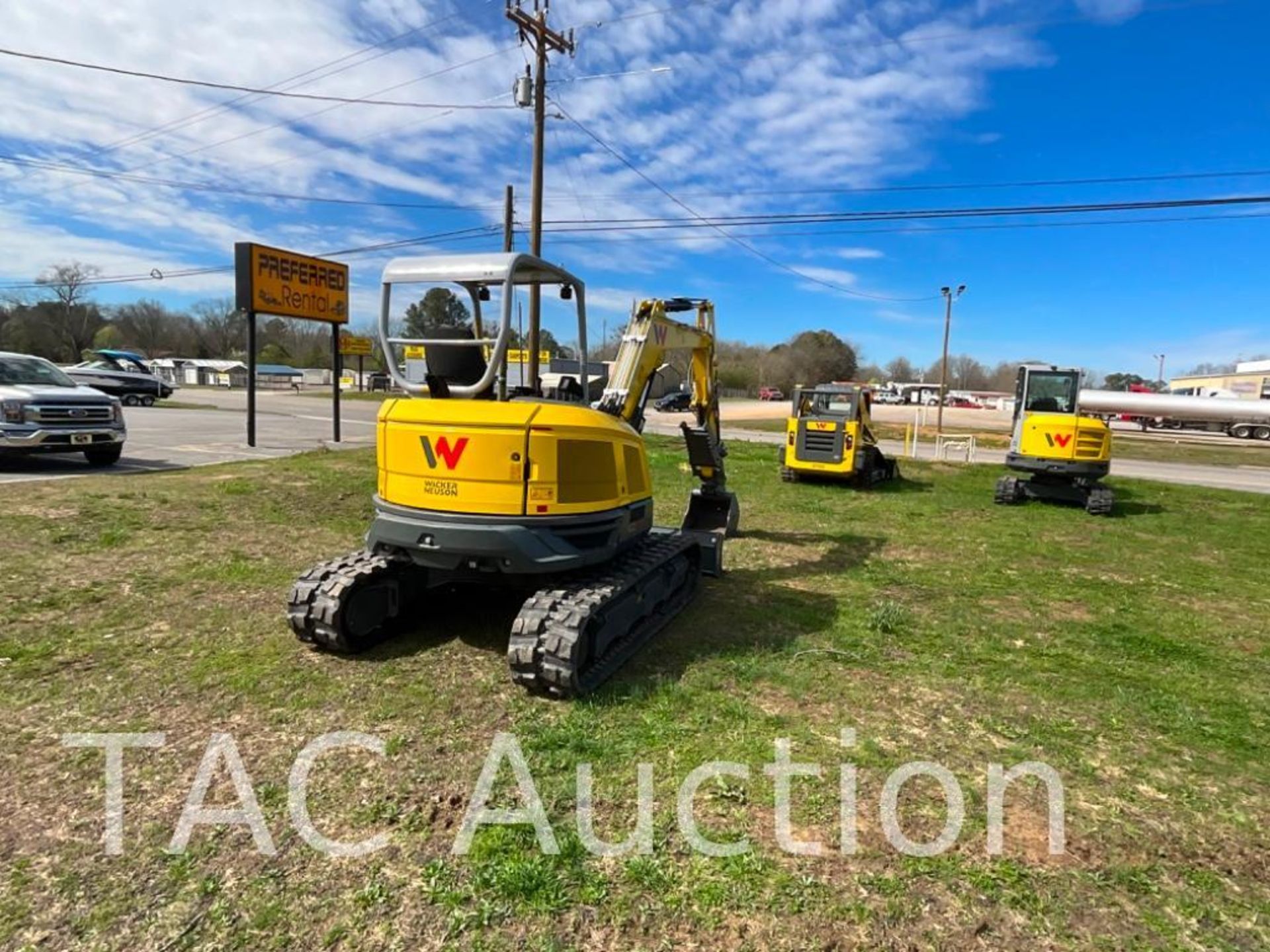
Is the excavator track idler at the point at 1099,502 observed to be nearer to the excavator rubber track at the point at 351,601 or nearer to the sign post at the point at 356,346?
the excavator rubber track at the point at 351,601

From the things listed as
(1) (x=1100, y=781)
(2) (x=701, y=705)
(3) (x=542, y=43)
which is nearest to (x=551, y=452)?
(2) (x=701, y=705)

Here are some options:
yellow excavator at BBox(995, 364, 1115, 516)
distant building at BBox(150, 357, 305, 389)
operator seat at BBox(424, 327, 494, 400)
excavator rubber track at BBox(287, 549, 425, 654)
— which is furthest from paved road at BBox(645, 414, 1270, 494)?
distant building at BBox(150, 357, 305, 389)

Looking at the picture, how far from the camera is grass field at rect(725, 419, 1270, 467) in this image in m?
28.6

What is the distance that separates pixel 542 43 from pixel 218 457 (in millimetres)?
12139

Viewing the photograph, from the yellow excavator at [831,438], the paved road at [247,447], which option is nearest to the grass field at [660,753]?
the paved road at [247,447]

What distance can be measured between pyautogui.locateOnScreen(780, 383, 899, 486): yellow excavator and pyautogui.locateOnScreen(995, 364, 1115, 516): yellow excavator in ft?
8.63

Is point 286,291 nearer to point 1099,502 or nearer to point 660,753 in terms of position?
point 660,753

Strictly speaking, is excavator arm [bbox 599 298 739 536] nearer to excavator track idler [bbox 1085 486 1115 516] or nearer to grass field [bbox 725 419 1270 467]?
excavator track idler [bbox 1085 486 1115 516]

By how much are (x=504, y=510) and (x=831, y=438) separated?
441 inches

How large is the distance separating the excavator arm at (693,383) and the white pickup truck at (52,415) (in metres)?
10.5

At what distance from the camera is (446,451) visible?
455 cm

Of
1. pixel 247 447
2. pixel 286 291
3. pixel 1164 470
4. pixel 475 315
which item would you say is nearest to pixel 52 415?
pixel 247 447

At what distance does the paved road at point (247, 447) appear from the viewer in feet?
43.2

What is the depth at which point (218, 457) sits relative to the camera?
1491 cm
